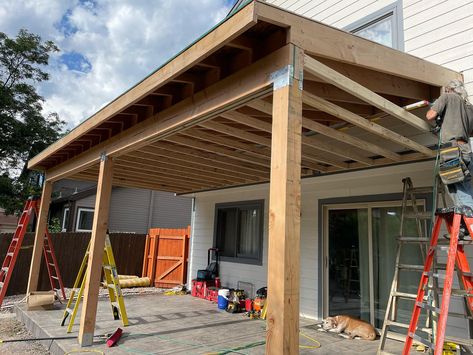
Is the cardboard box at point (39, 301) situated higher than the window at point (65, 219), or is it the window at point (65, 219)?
the window at point (65, 219)

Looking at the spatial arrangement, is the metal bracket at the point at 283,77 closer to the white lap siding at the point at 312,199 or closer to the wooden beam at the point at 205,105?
the wooden beam at the point at 205,105

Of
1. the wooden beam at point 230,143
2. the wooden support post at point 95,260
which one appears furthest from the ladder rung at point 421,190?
the wooden support post at point 95,260

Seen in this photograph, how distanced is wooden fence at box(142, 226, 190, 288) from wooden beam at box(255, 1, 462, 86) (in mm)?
7943

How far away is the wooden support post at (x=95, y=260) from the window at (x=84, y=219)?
10.3 metres

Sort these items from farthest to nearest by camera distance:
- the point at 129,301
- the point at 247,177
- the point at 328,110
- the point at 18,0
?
1. the point at 18,0
2. the point at 129,301
3. the point at 247,177
4. the point at 328,110

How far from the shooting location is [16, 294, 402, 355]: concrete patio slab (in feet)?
13.2

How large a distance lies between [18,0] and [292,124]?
1750cm

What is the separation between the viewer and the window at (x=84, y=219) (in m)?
13.6

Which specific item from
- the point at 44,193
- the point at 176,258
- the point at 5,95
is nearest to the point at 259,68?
the point at 44,193

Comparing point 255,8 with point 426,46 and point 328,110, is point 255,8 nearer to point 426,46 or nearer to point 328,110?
point 328,110

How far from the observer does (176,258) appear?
9.86 meters

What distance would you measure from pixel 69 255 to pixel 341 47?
938 centimetres

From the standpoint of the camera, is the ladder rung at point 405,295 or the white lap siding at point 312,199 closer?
the ladder rung at point 405,295

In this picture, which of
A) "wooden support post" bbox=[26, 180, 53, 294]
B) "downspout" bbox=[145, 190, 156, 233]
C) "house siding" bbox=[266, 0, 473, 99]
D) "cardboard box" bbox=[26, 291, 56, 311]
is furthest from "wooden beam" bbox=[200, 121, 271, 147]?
"downspout" bbox=[145, 190, 156, 233]
